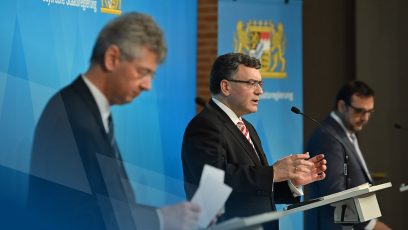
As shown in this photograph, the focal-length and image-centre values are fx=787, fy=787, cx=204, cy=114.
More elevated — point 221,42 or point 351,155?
point 221,42

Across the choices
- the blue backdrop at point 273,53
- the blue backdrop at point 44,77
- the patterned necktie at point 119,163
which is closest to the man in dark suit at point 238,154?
the blue backdrop at point 44,77

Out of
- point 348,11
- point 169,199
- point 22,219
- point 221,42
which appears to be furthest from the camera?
point 348,11

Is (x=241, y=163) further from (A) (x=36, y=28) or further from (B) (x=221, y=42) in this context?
(B) (x=221, y=42)

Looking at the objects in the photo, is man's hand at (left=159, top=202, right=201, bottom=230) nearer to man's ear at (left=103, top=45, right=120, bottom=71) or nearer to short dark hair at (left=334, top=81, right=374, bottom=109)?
man's ear at (left=103, top=45, right=120, bottom=71)

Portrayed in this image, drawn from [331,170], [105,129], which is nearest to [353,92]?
[331,170]

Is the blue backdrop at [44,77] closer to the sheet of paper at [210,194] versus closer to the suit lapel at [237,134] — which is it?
the suit lapel at [237,134]

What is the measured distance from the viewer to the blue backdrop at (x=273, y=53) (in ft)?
20.7

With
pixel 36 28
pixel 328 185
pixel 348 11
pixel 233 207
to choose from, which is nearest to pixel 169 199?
pixel 233 207

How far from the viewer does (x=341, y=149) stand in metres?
5.34

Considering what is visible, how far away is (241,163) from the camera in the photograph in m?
3.99

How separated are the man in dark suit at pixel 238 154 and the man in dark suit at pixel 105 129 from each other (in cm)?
98

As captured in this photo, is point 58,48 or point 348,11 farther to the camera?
point 348,11

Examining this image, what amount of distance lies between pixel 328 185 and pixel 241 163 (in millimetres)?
1371

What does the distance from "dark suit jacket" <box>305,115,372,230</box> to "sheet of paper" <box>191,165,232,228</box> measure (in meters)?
2.49
